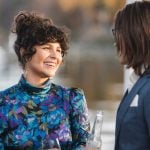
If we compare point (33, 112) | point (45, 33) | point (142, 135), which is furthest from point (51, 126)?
point (142, 135)

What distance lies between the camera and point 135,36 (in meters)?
1.83

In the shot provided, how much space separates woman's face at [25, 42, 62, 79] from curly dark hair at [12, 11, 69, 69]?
0.02 metres

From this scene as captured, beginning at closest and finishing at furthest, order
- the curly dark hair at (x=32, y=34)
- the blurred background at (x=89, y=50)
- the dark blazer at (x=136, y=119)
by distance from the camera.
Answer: the dark blazer at (x=136, y=119) < the curly dark hair at (x=32, y=34) < the blurred background at (x=89, y=50)

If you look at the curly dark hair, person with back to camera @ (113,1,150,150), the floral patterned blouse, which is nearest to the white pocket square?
person with back to camera @ (113,1,150,150)

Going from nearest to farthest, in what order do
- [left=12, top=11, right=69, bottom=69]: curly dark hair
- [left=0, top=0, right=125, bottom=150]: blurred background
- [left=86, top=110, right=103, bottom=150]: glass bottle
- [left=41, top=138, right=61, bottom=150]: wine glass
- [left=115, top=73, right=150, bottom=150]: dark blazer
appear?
[left=115, top=73, right=150, bottom=150]: dark blazer < [left=86, top=110, right=103, bottom=150]: glass bottle < [left=41, top=138, right=61, bottom=150]: wine glass < [left=12, top=11, right=69, bottom=69]: curly dark hair < [left=0, top=0, right=125, bottom=150]: blurred background

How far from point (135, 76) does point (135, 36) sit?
0.14m

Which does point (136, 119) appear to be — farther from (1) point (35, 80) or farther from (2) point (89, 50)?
(2) point (89, 50)

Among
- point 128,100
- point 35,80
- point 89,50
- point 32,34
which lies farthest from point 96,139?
point 89,50

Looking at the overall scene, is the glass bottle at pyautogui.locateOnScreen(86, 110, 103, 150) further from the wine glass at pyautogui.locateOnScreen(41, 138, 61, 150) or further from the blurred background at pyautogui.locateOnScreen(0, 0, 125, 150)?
the blurred background at pyautogui.locateOnScreen(0, 0, 125, 150)

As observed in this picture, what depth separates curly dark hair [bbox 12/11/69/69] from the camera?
7.61 ft

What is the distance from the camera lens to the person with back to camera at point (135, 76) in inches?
69.8

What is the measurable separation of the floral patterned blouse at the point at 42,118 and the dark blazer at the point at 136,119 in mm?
443

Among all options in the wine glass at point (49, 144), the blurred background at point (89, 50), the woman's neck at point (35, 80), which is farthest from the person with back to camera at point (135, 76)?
the blurred background at point (89, 50)

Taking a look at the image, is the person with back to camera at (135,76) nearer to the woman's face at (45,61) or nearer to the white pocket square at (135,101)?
the white pocket square at (135,101)
